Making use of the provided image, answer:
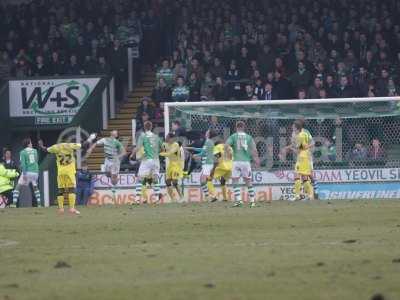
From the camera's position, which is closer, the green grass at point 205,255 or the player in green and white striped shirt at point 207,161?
the green grass at point 205,255

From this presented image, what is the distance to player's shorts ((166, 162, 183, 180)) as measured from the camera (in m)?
30.5

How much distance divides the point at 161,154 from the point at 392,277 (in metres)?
17.7

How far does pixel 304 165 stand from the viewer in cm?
2947

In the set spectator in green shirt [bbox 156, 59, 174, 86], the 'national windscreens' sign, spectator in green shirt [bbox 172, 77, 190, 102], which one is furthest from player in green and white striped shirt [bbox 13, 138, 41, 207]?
spectator in green shirt [bbox 156, 59, 174, 86]

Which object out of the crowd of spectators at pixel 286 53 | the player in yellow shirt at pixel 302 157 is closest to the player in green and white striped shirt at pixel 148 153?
the player in yellow shirt at pixel 302 157

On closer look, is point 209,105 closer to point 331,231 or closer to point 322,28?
point 322,28

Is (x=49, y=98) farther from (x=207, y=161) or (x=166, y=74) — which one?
(x=207, y=161)

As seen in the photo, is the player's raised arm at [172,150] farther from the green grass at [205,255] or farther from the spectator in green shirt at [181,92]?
the green grass at [205,255]

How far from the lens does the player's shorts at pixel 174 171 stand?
30531 millimetres

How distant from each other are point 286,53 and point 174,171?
20.7 feet

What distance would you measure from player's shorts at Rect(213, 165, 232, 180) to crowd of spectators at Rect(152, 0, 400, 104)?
15.0ft

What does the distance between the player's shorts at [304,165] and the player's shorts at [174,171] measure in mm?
3062

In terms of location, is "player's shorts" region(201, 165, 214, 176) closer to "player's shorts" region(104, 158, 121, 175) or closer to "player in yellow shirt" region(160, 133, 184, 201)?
"player in yellow shirt" region(160, 133, 184, 201)

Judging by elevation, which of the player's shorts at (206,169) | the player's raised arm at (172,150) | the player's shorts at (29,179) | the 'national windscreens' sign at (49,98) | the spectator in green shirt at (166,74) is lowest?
the player's shorts at (29,179)
